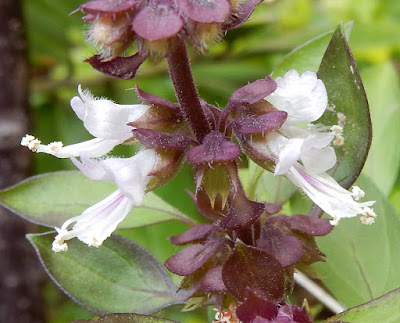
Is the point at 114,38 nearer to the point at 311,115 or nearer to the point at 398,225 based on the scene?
the point at 311,115

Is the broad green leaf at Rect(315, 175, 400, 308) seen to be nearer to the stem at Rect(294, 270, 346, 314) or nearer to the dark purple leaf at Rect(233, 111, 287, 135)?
Answer: the stem at Rect(294, 270, 346, 314)

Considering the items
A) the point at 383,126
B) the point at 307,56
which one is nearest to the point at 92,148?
the point at 307,56

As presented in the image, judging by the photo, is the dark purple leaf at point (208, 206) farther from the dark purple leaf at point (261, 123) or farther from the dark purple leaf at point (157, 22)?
the dark purple leaf at point (157, 22)

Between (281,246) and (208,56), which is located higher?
(281,246)

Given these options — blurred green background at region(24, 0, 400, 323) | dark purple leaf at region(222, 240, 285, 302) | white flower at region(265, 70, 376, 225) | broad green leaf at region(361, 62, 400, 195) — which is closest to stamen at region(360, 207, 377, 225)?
white flower at region(265, 70, 376, 225)

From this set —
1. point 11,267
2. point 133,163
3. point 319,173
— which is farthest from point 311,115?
point 11,267

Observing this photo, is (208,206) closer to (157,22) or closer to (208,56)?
(157,22)
